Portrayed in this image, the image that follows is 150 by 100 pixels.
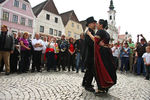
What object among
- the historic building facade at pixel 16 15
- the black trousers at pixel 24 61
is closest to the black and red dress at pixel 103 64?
the black trousers at pixel 24 61

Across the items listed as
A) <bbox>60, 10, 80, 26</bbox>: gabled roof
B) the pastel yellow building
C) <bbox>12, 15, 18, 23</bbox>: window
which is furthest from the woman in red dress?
<bbox>60, 10, 80, 26</bbox>: gabled roof

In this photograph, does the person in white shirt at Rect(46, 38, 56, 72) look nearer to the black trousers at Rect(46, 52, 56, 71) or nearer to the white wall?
the black trousers at Rect(46, 52, 56, 71)

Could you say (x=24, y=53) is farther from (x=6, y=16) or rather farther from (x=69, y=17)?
(x=69, y=17)

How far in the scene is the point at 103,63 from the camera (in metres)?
3.40

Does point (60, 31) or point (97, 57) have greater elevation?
point (60, 31)

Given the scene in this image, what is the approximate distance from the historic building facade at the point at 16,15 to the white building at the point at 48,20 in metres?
1.69

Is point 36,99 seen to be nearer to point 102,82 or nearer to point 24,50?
point 102,82

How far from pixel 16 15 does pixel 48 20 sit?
7.55 meters

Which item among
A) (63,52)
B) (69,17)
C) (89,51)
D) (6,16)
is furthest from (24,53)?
(69,17)

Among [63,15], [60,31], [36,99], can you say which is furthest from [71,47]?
[63,15]

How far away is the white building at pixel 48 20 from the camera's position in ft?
93.4

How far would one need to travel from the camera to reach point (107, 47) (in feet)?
11.5

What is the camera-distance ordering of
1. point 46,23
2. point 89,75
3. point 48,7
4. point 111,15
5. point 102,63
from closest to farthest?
point 102,63, point 89,75, point 46,23, point 48,7, point 111,15

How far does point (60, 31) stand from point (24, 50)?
2757 cm
